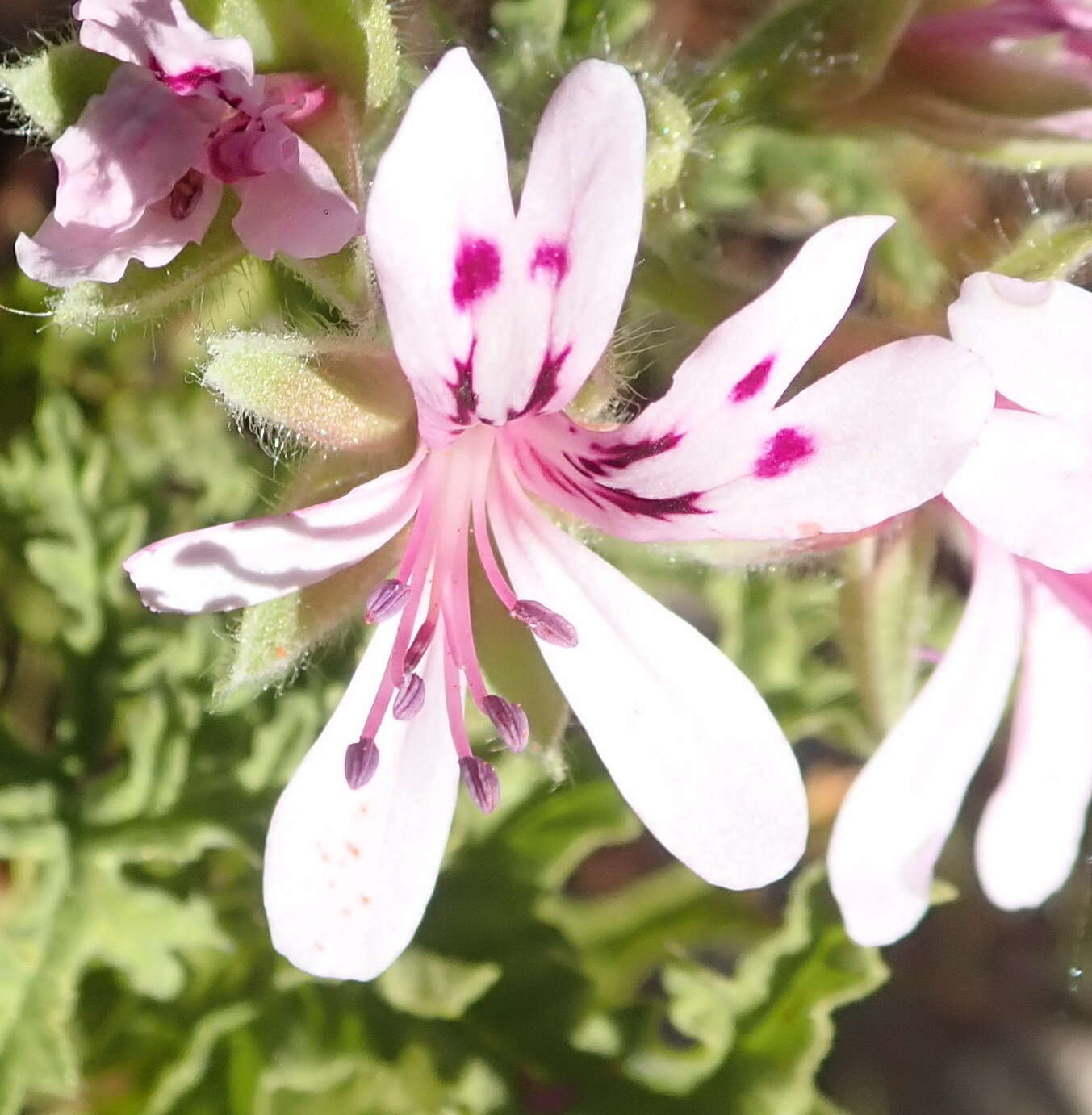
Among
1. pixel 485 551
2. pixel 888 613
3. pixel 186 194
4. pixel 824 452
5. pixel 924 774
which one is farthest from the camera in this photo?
pixel 888 613

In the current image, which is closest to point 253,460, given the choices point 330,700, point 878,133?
point 330,700

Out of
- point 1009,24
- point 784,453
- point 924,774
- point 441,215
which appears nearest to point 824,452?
point 784,453

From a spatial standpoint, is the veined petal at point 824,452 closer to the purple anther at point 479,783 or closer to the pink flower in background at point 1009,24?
the purple anther at point 479,783

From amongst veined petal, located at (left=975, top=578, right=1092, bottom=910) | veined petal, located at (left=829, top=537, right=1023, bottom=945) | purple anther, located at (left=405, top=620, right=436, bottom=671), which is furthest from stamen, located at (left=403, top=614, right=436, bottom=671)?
veined petal, located at (left=975, top=578, right=1092, bottom=910)

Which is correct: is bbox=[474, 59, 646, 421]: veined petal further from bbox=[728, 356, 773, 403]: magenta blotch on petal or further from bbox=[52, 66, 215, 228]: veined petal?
bbox=[52, 66, 215, 228]: veined petal

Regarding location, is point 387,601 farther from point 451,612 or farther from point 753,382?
point 753,382

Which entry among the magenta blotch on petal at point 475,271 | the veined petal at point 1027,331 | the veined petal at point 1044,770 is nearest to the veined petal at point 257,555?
the magenta blotch on petal at point 475,271
